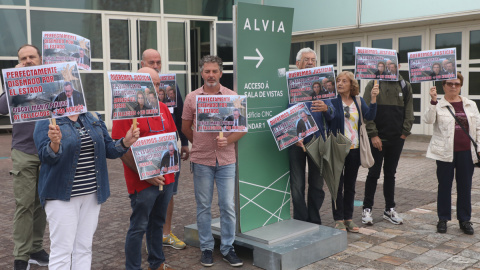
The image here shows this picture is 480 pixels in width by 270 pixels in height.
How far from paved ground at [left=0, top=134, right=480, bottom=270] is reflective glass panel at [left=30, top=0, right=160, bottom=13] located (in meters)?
10.0

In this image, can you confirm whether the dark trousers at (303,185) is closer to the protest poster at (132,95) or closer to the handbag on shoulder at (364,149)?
the handbag on shoulder at (364,149)

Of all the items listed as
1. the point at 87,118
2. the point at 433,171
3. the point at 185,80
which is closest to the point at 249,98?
the point at 87,118

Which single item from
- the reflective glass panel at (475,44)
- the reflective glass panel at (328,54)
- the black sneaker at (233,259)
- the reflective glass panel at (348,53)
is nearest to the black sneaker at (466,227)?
the black sneaker at (233,259)

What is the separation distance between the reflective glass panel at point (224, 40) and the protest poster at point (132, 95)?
1454cm

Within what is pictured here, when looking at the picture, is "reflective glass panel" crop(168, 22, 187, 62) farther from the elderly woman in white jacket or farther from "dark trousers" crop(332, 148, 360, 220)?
the elderly woman in white jacket

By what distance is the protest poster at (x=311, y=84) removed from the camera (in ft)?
16.2

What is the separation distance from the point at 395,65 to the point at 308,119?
4.91 feet

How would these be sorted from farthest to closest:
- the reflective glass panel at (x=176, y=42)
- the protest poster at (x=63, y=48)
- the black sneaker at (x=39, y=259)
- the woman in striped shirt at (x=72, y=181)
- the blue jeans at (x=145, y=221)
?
the reflective glass panel at (x=176, y=42) < the black sneaker at (x=39, y=259) < the protest poster at (x=63, y=48) < the blue jeans at (x=145, y=221) < the woman in striped shirt at (x=72, y=181)

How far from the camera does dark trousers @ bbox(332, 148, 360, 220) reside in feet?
18.6

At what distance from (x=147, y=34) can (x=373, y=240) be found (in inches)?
556

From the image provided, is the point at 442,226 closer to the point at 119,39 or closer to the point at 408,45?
the point at 408,45

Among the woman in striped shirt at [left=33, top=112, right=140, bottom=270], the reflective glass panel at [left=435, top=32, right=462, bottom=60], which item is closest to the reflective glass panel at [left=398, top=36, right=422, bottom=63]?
the reflective glass panel at [left=435, top=32, right=462, bottom=60]

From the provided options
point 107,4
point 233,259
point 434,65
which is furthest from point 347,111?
point 107,4

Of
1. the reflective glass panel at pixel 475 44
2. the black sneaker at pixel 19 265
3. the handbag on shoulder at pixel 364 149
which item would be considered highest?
the reflective glass panel at pixel 475 44
